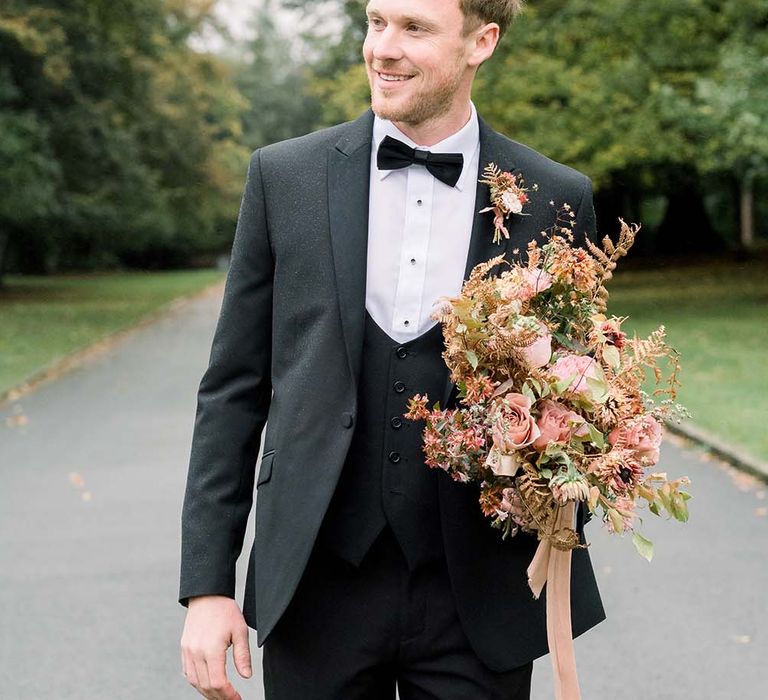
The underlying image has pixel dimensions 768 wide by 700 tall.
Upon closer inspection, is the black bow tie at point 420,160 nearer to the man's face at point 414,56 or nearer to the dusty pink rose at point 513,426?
the man's face at point 414,56

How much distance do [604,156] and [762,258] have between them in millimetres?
22113

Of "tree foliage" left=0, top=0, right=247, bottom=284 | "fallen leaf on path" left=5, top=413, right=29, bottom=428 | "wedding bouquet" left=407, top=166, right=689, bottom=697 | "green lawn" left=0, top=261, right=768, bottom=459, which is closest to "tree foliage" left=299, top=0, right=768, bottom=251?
"green lawn" left=0, top=261, right=768, bottom=459

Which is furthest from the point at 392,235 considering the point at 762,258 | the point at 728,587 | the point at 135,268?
the point at 135,268

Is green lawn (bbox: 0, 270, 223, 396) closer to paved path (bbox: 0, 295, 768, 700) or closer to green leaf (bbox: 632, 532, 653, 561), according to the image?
paved path (bbox: 0, 295, 768, 700)

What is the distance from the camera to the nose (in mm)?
2330

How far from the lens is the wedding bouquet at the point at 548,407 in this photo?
2.12 m

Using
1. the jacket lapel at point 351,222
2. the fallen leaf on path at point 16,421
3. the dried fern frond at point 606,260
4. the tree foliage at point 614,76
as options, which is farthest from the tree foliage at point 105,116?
the dried fern frond at point 606,260

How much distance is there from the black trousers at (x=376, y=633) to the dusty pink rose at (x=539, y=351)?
1.52 feet

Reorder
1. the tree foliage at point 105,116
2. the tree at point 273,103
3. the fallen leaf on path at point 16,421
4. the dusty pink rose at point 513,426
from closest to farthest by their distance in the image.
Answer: the dusty pink rose at point 513,426, the fallen leaf on path at point 16,421, the tree foliage at point 105,116, the tree at point 273,103

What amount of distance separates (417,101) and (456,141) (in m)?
0.15

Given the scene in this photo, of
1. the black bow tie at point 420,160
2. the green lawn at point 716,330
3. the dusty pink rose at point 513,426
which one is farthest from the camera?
the green lawn at point 716,330

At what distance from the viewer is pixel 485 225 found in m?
2.44

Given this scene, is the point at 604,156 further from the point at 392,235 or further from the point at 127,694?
the point at 392,235

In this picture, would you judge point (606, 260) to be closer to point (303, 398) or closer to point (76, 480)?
point (303, 398)
